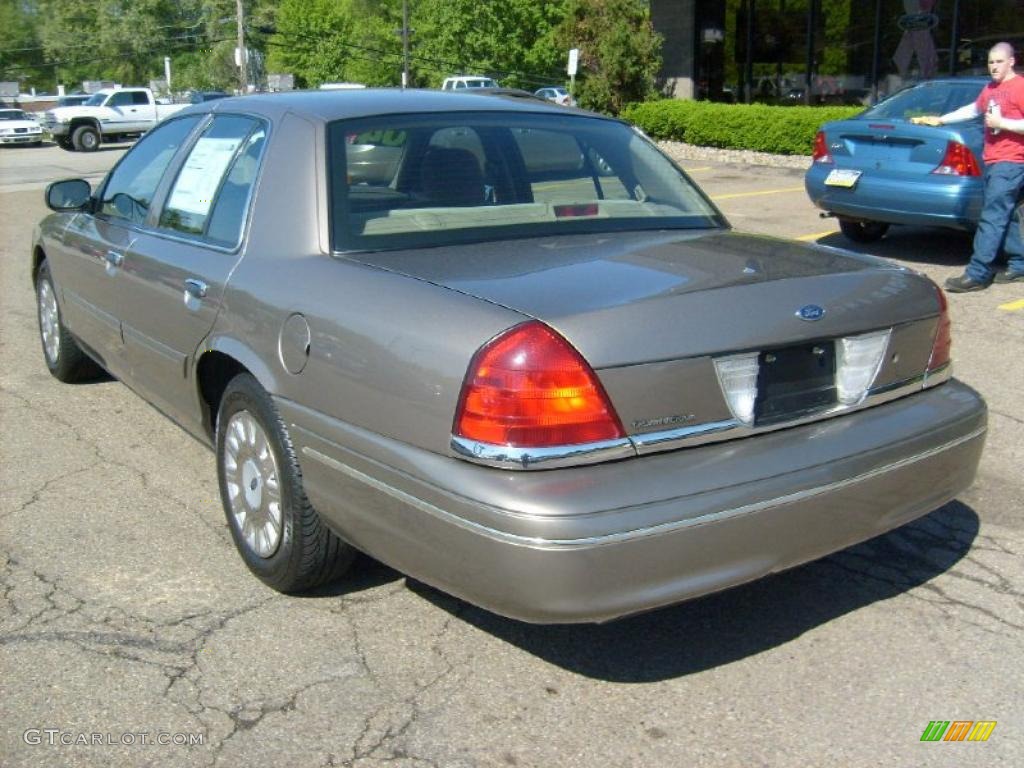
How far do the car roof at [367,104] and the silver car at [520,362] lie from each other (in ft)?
0.07

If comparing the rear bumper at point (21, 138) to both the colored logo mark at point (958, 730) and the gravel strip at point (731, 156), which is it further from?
the colored logo mark at point (958, 730)

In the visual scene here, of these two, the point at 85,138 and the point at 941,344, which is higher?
the point at 941,344

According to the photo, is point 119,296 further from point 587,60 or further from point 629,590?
point 587,60

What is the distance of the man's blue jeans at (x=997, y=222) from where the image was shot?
309 inches

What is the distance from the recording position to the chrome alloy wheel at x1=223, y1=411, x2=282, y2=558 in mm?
3623

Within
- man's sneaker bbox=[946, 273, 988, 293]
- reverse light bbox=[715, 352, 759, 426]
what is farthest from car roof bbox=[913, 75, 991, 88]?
reverse light bbox=[715, 352, 759, 426]

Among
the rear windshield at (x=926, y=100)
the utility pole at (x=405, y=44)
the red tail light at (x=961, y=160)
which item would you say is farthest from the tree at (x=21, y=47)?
the red tail light at (x=961, y=160)

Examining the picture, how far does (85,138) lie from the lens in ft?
112

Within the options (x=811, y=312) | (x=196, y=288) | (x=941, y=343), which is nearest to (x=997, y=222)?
(x=941, y=343)

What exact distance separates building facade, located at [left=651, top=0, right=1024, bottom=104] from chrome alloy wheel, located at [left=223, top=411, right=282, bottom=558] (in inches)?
696

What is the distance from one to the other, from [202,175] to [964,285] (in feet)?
19.3

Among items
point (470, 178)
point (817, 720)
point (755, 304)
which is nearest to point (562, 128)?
point (470, 178)

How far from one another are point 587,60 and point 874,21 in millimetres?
7208

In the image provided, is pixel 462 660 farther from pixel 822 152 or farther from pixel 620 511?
pixel 822 152
